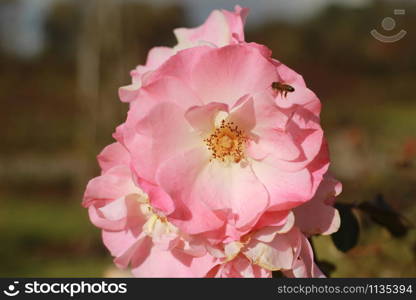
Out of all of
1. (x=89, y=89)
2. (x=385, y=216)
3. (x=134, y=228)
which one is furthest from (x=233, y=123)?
(x=89, y=89)

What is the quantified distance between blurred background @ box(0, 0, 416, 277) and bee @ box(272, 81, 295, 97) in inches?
150

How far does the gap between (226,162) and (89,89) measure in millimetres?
6894

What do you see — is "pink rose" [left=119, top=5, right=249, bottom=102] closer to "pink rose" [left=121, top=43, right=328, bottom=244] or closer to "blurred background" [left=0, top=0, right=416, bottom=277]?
"pink rose" [left=121, top=43, right=328, bottom=244]

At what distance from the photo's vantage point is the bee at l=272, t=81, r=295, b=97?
608 millimetres

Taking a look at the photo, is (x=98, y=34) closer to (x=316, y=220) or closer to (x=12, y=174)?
(x=12, y=174)

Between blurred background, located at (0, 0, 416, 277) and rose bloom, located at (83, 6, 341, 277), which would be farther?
blurred background, located at (0, 0, 416, 277)

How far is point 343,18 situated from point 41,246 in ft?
16.6

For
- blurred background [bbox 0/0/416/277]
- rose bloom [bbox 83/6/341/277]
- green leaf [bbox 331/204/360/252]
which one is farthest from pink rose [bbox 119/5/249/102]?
blurred background [bbox 0/0/416/277]

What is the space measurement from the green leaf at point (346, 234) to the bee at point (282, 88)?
0.79 ft

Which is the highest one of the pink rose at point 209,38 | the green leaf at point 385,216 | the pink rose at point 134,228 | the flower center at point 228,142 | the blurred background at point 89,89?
the blurred background at point 89,89

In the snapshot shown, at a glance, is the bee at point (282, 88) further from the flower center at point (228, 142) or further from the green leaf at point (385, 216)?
the green leaf at point (385, 216)

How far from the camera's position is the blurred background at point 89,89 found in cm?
638

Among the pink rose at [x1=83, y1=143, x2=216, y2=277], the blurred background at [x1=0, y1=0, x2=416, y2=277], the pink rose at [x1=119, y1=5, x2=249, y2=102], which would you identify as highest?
the blurred background at [x1=0, y1=0, x2=416, y2=277]

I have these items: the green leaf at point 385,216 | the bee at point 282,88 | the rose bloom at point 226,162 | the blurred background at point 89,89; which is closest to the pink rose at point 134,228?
the rose bloom at point 226,162
